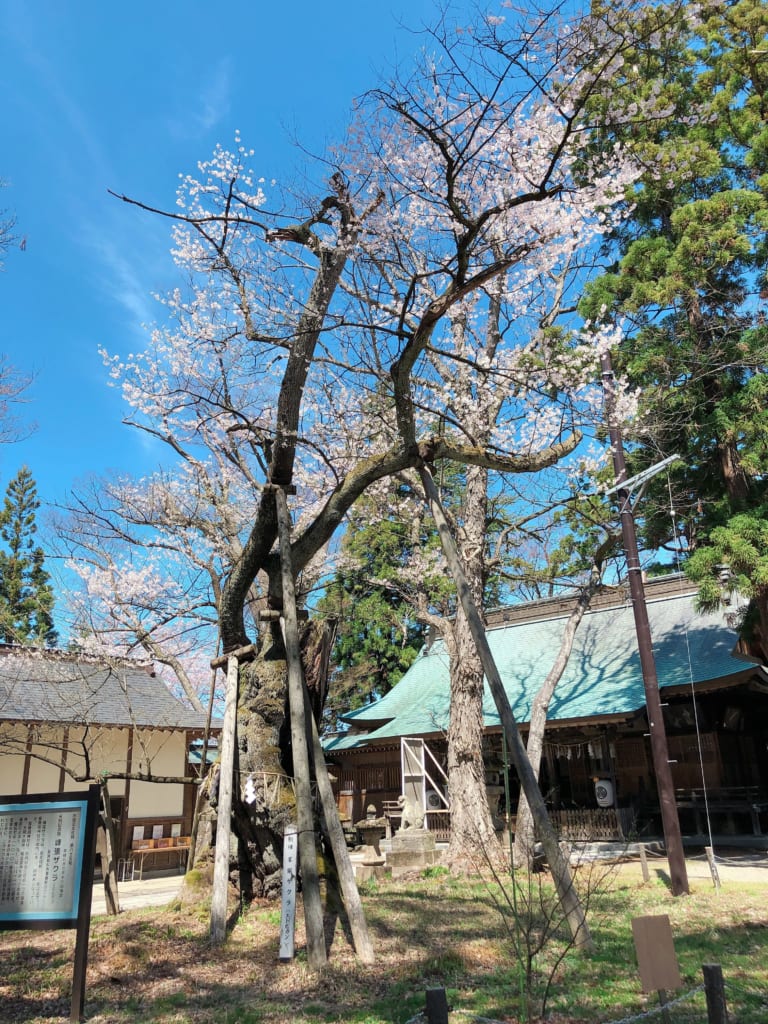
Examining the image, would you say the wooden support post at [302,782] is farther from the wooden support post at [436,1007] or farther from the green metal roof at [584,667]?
the green metal roof at [584,667]

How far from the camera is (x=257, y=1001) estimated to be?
14.9 feet

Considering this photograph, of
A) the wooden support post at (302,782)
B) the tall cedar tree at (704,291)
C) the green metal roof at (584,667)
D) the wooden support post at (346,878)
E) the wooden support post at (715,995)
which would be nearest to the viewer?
the wooden support post at (715,995)

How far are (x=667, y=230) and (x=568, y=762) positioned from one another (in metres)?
12.0

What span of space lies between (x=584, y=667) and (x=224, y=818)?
1223 cm

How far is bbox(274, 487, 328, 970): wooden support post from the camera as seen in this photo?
5156 mm

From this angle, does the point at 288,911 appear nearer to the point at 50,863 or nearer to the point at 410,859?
the point at 50,863

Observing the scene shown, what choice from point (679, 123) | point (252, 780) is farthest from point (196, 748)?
point (679, 123)

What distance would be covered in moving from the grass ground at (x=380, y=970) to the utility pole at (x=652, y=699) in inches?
35.6

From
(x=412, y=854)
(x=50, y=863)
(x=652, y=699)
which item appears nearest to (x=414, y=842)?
(x=412, y=854)

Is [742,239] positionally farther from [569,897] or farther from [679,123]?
[569,897]

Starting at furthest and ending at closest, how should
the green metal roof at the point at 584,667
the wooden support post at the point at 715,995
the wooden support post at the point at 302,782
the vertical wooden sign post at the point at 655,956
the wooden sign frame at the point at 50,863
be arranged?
the green metal roof at the point at 584,667, the wooden support post at the point at 302,782, the wooden sign frame at the point at 50,863, the vertical wooden sign post at the point at 655,956, the wooden support post at the point at 715,995

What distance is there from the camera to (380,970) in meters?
5.05

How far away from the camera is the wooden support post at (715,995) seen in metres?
3.08

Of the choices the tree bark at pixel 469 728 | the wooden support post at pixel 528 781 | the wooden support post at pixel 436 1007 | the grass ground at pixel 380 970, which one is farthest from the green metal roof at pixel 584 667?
the wooden support post at pixel 436 1007
